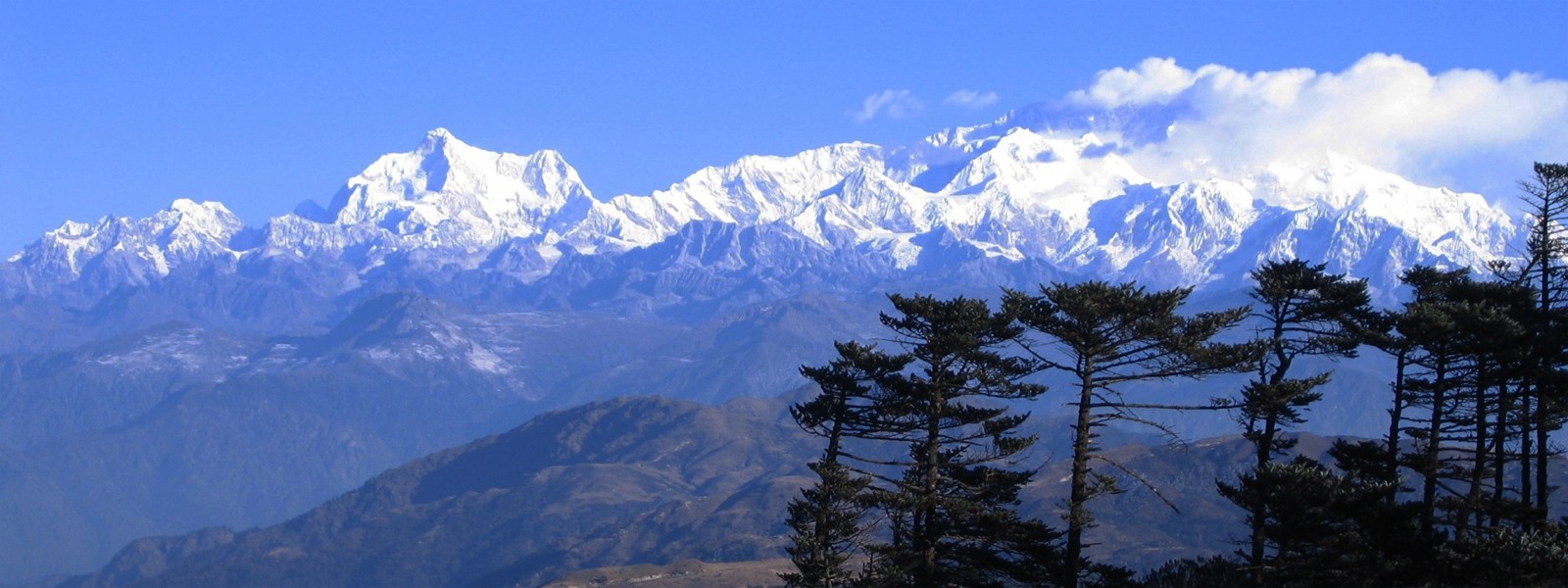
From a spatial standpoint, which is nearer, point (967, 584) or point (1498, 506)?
point (1498, 506)

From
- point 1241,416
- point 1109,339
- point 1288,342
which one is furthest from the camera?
point 1241,416

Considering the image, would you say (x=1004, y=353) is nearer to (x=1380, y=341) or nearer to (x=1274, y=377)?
(x=1274, y=377)

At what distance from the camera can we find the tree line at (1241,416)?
41.3 m

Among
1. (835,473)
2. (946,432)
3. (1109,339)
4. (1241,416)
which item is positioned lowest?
(835,473)

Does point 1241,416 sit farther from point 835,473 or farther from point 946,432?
point 835,473

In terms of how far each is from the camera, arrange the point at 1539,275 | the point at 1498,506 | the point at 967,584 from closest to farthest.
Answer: the point at 1498,506, the point at 967,584, the point at 1539,275

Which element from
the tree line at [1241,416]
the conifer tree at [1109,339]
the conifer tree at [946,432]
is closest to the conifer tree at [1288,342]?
the tree line at [1241,416]

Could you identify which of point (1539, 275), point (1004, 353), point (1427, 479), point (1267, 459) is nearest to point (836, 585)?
point (1004, 353)

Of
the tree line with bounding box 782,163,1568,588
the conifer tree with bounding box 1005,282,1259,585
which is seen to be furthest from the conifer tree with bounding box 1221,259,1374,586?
the conifer tree with bounding box 1005,282,1259,585

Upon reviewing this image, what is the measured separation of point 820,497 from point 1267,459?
13.9 meters

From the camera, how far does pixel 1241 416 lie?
47219 millimetres

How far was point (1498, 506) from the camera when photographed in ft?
146

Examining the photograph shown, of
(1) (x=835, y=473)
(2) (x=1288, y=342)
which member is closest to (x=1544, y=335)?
(2) (x=1288, y=342)

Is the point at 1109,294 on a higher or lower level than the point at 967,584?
higher
